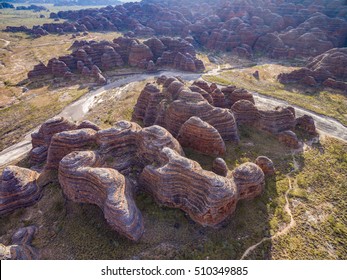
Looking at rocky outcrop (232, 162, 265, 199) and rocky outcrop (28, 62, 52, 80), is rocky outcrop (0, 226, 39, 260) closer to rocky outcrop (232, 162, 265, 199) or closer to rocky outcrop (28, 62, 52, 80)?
rocky outcrop (232, 162, 265, 199)

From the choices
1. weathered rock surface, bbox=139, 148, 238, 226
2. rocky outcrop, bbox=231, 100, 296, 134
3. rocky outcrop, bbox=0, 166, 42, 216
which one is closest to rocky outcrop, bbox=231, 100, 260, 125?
rocky outcrop, bbox=231, 100, 296, 134

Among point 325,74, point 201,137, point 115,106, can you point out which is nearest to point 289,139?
point 201,137

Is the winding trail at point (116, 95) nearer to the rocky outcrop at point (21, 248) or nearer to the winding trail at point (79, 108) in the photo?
the winding trail at point (79, 108)

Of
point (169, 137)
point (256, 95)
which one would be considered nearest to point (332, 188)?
point (169, 137)

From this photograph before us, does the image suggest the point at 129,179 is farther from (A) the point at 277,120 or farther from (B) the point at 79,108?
(B) the point at 79,108

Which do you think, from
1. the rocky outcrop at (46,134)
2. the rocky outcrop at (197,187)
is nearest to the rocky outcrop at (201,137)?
the rocky outcrop at (197,187)

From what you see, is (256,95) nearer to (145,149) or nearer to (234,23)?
(145,149)

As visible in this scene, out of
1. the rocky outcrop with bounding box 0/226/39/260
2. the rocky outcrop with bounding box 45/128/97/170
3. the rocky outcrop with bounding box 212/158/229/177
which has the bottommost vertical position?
the rocky outcrop with bounding box 0/226/39/260
